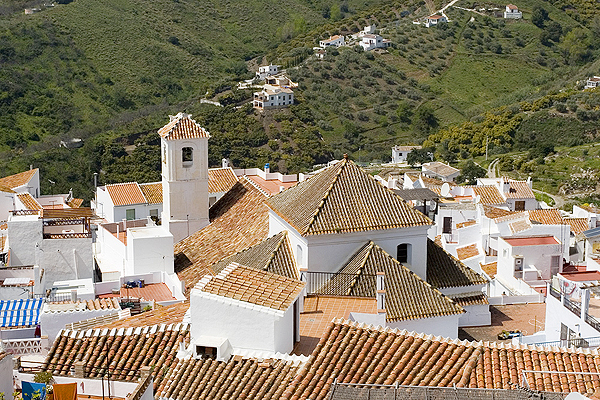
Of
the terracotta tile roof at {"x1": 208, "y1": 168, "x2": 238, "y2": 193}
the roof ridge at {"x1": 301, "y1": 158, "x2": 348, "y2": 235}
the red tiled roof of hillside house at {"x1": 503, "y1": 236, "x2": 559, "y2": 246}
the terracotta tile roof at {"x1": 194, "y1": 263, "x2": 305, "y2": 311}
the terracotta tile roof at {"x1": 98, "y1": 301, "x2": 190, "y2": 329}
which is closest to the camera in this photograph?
the terracotta tile roof at {"x1": 194, "y1": 263, "x2": 305, "y2": 311}

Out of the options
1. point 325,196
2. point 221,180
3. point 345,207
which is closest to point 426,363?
point 345,207

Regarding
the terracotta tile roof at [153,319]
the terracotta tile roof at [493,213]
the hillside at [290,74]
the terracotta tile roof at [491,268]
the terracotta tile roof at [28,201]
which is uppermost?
the hillside at [290,74]

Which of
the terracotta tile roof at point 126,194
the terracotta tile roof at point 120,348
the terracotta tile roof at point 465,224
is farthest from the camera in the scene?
the terracotta tile roof at point 126,194

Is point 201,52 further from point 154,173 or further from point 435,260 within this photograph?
point 435,260

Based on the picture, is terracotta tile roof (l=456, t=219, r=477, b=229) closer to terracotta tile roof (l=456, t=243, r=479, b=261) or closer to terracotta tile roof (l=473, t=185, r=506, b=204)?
terracotta tile roof (l=456, t=243, r=479, b=261)

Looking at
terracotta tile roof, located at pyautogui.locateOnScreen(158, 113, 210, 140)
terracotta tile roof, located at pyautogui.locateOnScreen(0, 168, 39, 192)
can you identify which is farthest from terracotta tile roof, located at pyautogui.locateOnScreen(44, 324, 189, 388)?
terracotta tile roof, located at pyautogui.locateOnScreen(0, 168, 39, 192)

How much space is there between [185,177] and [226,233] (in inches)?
125

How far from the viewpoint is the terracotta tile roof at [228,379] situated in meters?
12.6

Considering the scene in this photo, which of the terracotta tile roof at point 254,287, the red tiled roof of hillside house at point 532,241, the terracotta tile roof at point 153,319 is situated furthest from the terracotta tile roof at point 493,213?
the terracotta tile roof at point 254,287

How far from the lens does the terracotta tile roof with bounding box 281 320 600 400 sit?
11.9 metres

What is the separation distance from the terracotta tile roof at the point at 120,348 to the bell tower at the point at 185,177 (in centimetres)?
1655

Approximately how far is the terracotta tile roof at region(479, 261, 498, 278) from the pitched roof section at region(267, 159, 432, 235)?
34.3 feet

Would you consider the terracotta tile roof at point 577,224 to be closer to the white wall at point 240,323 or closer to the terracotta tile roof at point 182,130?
the terracotta tile roof at point 182,130

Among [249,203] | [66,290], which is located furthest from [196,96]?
[66,290]
